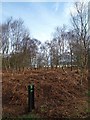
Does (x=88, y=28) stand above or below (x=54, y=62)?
above

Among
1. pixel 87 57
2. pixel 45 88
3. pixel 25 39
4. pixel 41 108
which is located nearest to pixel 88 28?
pixel 87 57

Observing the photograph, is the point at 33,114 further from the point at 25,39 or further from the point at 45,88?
the point at 25,39

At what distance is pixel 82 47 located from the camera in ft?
61.3

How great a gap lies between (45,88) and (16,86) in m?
1.71

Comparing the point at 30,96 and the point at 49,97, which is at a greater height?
the point at 30,96

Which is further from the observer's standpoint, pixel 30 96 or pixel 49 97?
pixel 49 97

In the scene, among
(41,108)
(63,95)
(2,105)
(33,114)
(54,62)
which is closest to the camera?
(33,114)

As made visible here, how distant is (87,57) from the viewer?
59.0 feet

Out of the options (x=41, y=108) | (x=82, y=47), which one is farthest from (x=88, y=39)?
(x=41, y=108)

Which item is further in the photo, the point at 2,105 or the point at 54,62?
the point at 54,62

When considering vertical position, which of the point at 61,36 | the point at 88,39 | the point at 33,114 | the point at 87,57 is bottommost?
the point at 33,114

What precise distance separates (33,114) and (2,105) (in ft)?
6.79

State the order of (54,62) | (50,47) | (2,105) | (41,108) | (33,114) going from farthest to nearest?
(50,47) → (54,62) → (2,105) → (41,108) → (33,114)

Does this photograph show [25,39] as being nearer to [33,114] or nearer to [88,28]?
[88,28]
